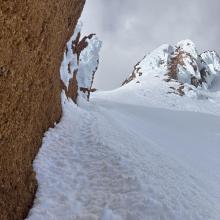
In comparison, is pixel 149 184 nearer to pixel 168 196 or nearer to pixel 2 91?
pixel 168 196

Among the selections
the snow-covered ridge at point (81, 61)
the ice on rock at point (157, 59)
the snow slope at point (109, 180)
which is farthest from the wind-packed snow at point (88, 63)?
the ice on rock at point (157, 59)

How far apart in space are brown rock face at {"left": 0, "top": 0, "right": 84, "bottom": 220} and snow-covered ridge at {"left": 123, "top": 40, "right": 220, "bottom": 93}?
6230cm

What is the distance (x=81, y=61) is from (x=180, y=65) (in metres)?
44.9

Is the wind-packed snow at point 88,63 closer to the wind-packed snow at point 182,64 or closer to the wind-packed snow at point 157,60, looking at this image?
the wind-packed snow at point 182,64

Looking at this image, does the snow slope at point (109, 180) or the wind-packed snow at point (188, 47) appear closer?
the snow slope at point (109, 180)

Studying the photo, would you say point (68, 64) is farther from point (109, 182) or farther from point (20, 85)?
point (20, 85)

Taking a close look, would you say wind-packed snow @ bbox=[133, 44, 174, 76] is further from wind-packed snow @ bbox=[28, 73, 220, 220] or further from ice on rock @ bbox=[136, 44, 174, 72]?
wind-packed snow @ bbox=[28, 73, 220, 220]

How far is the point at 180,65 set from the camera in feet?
257

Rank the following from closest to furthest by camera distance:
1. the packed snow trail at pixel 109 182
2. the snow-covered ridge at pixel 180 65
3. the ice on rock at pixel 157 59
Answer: the packed snow trail at pixel 109 182 → the snow-covered ridge at pixel 180 65 → the ice on rock at pixel 157 59

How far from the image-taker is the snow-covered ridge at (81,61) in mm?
22641

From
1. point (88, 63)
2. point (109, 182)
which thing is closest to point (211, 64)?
point (88, 63)

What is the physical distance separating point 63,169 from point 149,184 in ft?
7.54

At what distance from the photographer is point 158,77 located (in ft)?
233

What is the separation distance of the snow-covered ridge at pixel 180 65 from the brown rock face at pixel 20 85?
2453 inches
